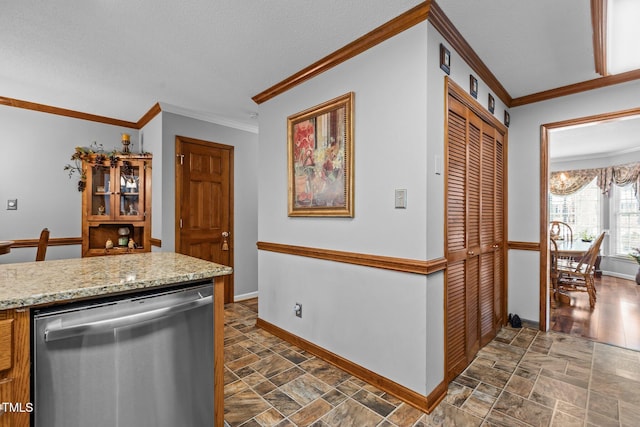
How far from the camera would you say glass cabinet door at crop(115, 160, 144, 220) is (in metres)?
3.83

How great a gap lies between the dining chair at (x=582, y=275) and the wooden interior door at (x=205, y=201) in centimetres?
468

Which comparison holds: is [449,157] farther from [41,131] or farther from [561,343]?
[41,131]

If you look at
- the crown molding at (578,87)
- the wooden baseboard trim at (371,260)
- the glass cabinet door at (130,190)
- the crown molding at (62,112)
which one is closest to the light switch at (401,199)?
the wooden baseboard trim at (371,260)

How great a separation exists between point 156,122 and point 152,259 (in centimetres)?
265

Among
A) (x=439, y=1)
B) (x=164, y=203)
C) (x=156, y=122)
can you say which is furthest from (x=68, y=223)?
(x=439, y=1)

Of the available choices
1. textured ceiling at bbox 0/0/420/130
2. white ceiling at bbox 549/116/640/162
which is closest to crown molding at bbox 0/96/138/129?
textured ceiling at bbox 0/0/420/130

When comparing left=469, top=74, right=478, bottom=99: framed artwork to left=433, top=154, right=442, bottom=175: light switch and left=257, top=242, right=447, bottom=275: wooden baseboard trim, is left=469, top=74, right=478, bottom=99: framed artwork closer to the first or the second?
left=433, top=154, right=442, bottom=175: light switch

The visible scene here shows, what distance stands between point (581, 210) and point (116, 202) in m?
8.98

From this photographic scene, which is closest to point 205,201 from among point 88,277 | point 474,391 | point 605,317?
point 88,277

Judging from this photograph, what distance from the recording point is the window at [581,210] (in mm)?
6660

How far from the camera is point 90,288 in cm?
115

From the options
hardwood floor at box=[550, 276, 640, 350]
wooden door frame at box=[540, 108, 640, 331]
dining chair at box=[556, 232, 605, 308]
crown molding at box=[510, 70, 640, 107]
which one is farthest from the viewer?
dining chair at box=[556, 232, 605, 308]

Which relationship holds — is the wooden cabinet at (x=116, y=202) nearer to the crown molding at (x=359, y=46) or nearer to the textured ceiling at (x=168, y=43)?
the textured ceiling at (x=168, y=43)

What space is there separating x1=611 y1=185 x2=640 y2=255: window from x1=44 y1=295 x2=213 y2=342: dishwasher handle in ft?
26.3
